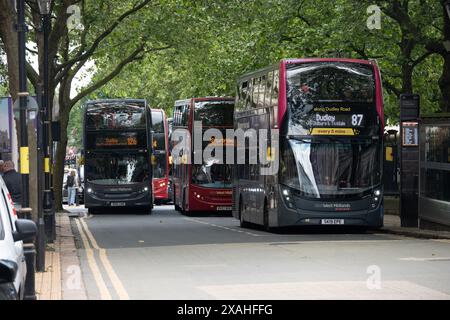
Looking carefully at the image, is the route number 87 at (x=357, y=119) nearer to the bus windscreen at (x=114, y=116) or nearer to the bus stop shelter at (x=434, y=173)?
the bus stop shelter at (x=434, y=173)

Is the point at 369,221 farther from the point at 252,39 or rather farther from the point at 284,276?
the point at 252,39

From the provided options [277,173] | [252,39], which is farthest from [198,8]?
[277,173]

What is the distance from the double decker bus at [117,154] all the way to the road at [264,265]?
14.5 meters

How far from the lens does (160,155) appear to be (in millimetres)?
59531

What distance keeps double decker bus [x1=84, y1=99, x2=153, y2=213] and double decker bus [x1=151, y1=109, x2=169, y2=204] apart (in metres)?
9.89

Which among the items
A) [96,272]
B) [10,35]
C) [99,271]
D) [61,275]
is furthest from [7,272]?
[10,35]

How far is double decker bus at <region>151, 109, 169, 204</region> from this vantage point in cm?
5706

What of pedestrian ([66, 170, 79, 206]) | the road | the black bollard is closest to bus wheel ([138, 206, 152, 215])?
pedestrian ([66, 170, 79, 206])

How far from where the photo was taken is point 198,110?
4162 cm

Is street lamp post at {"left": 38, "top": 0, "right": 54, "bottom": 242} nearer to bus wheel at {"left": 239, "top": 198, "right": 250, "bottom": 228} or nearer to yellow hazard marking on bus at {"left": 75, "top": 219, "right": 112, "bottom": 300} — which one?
yellow hazard marking on bus at {"left": 75, "top": 219, "right": 112, "bottom": 300}

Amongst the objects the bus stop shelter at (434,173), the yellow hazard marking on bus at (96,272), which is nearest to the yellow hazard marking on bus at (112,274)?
the yellow hazard marking on bus at (96,272)

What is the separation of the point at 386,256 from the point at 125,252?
532 cm

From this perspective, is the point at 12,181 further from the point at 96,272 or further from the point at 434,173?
the point at 434,173

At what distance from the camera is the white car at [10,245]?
32.0 ft
